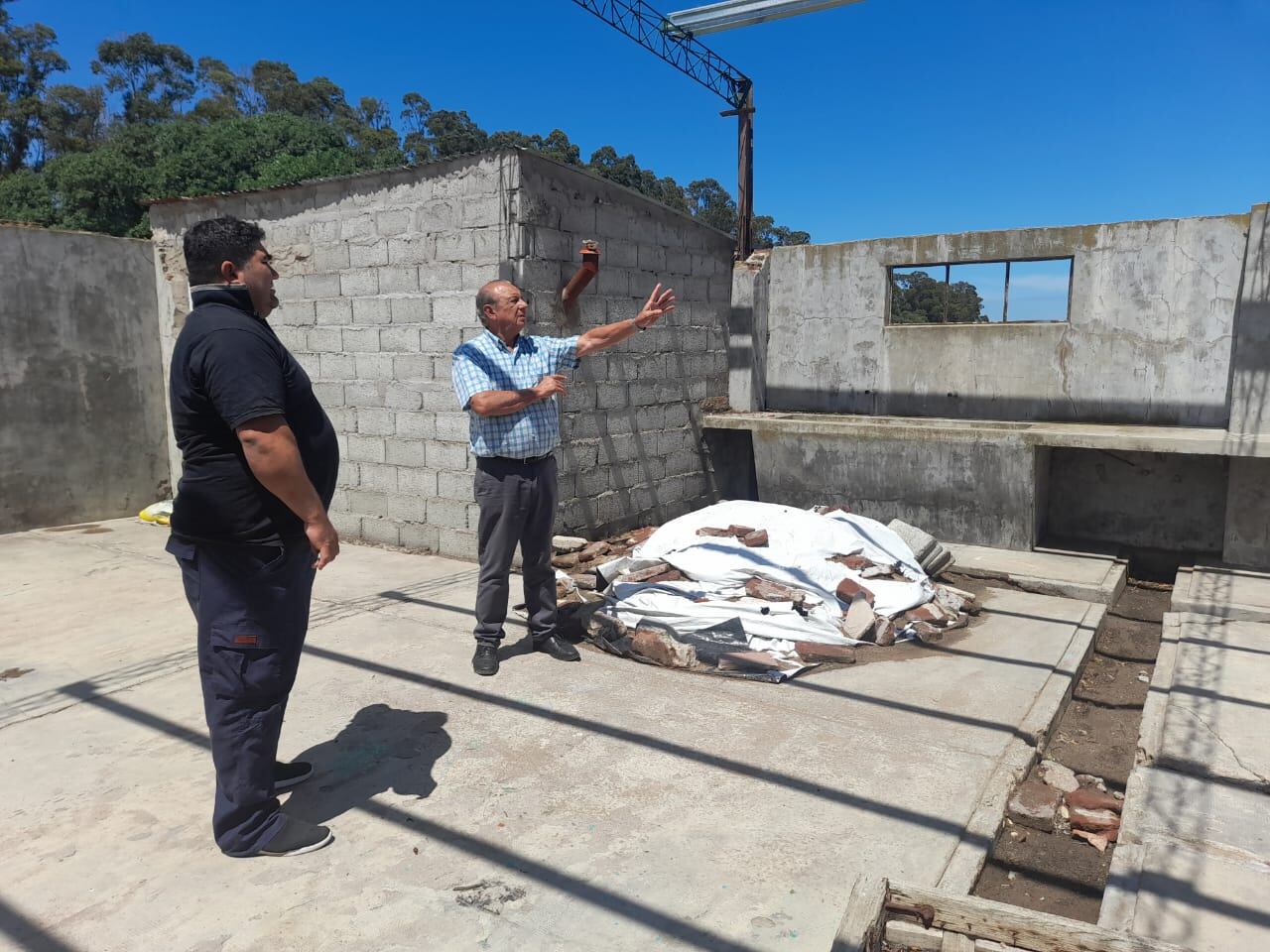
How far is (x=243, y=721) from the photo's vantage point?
8.36 ft

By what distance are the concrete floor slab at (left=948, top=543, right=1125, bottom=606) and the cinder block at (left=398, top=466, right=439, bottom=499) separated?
13.6ft

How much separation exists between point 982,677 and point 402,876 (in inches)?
122

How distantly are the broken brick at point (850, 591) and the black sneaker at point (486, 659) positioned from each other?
88.3 inches

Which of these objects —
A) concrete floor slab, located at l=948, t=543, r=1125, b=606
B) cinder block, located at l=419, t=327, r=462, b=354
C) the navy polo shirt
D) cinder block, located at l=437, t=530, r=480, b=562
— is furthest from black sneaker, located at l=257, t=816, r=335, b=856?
concrete floor slab, located at l=948, t=543, r=1125, b=606

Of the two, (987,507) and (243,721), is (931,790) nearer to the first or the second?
(243,721)

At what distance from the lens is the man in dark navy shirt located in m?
2.37

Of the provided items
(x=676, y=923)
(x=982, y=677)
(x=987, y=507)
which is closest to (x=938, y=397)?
(x=987, y=507)

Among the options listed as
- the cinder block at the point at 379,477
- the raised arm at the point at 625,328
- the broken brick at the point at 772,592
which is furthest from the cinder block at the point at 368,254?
the broken brick at the point at 772,592

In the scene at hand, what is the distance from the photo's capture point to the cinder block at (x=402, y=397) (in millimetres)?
6551

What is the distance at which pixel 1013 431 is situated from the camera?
6945 mm

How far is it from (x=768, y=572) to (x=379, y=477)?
3.39 meters

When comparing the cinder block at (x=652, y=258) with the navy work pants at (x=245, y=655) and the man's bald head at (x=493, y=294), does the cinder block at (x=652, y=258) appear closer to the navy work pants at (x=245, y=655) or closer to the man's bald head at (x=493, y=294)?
the man's bald head at (x=493, y=294)

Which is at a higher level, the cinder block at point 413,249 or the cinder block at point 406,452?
the cinder block at point 413,249

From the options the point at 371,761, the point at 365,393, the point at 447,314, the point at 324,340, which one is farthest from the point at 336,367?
the point at 371,761
